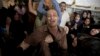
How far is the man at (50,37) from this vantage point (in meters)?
1.45

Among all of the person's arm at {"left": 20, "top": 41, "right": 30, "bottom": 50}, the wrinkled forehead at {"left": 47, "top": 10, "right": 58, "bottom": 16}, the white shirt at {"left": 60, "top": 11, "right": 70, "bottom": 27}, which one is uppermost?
the wrinkled forehead at {"left": 47, "top": 10, "right": 58, "bottom": 16}

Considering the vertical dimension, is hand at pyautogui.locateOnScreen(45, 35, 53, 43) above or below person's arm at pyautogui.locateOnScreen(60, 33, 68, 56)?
above

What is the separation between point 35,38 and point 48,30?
0.37 ft

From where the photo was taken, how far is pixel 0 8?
1680 millimetres

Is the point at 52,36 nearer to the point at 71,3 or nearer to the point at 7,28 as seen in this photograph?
the point at 71,3

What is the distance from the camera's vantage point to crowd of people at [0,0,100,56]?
1.38 meters

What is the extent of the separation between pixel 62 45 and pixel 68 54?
7cm

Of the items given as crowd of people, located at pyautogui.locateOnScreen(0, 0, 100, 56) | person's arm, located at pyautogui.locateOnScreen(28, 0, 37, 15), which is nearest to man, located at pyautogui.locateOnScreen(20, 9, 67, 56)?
crowd of people, located at pyautogui.locateOnScreen(0, 0, 100, 56)

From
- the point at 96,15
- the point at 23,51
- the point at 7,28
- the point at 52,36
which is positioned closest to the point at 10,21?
the point at 7,28

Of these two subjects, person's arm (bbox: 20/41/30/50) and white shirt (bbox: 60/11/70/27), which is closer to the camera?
white shirt (bbox: 60/11/70/27)

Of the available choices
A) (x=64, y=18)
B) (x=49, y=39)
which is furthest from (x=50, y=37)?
(x=64, y=18)

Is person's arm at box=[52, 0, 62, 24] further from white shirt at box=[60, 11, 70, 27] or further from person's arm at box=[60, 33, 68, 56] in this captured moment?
person's arm at box=[60, 33, 68, 56]

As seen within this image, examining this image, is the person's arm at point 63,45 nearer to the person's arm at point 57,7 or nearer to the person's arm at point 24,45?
the person's arm at point 57,7

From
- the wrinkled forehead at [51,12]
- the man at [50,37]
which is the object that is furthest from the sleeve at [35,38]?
the wrinkled forehead at [51,12]
